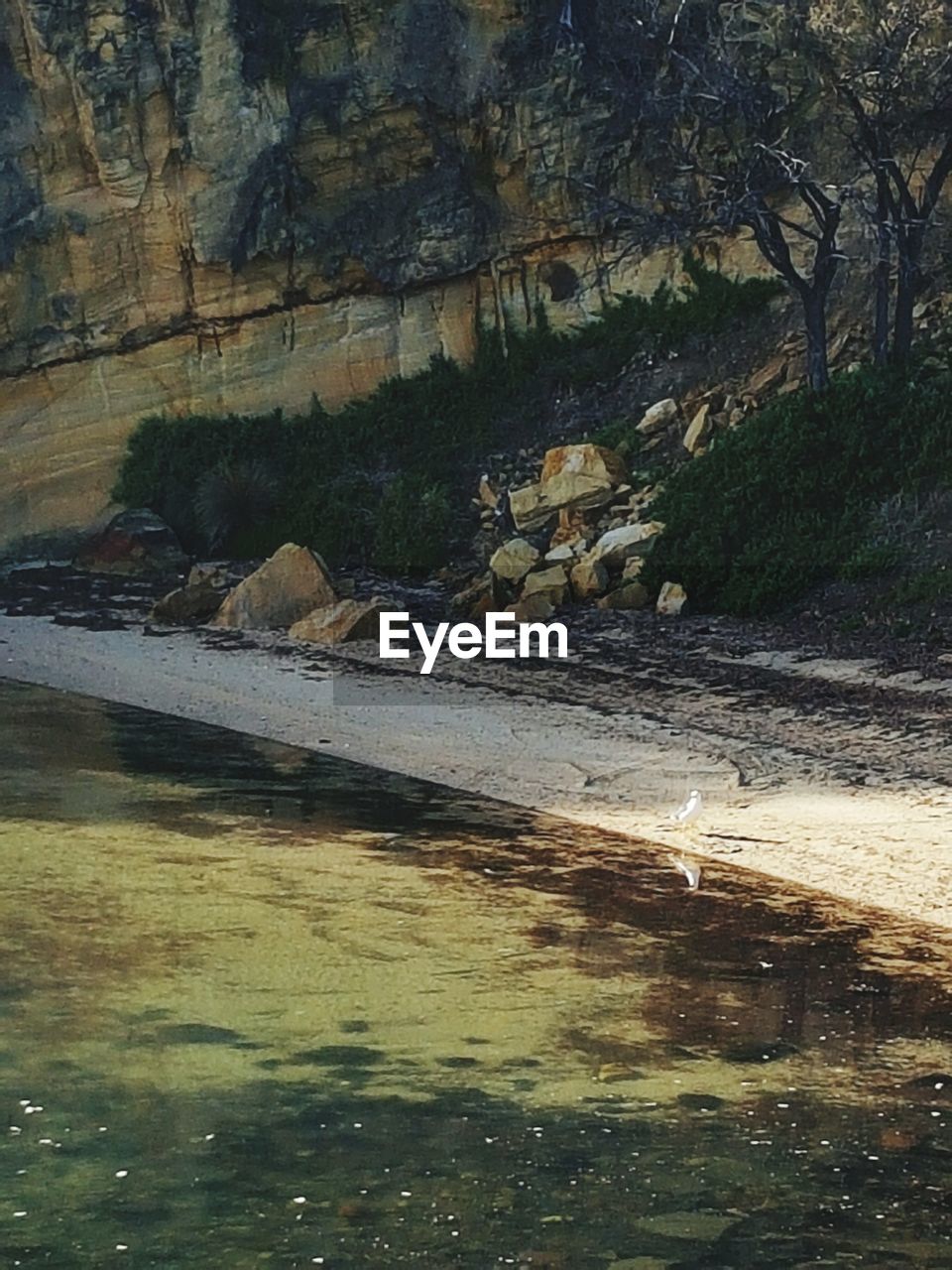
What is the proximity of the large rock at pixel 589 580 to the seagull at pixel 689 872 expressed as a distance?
8.61m

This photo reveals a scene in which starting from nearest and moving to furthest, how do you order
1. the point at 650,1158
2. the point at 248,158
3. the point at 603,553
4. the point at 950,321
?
the point at 650,1158 → the point at 603,553 → the point at 950,321 → the point at 248,158

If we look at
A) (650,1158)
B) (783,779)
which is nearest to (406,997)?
(650,1158)

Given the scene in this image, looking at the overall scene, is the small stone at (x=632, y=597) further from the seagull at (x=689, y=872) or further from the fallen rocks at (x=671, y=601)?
the seagull at (x=689, y=872)

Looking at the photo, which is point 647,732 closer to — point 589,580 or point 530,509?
point 589,580

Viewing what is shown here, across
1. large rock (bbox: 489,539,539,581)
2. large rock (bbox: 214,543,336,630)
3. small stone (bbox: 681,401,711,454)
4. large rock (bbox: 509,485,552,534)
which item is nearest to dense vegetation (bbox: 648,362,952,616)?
large rock (bbox: 489,539,539,581)

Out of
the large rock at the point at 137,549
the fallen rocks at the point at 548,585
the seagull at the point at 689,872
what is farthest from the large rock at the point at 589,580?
the seagull at the point at 689,872

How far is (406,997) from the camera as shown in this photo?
9.28 m

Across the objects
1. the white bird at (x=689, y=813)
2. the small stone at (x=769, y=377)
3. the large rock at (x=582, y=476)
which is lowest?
the white bird at (x=689, y=813)

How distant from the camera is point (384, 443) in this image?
2652 cm

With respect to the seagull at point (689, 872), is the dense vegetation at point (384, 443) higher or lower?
higher

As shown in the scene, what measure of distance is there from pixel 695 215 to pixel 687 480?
392 cm

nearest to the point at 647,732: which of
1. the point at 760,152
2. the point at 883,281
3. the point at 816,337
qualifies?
→ the point at 816,337

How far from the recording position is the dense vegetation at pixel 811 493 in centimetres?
1919

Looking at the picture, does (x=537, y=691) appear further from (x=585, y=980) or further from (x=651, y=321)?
(x=651, y=321)
